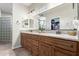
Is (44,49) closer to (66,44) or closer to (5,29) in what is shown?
(66,44)

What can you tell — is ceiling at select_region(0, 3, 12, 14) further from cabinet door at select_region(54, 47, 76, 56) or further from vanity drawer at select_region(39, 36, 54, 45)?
cabinet door at select_region(54, 47, 76, 56)

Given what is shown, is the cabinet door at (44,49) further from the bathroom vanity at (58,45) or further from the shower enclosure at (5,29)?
the shower enclosure at (5,29)

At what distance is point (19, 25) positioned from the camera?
5.29 m

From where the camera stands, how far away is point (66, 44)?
1.80 metres

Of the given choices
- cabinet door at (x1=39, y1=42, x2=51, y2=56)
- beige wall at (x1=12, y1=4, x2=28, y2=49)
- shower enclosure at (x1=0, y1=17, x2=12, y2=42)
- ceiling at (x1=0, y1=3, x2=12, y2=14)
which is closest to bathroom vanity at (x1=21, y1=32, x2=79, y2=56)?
cabinet door at (x1=39, y1=42, x2=51, y2=56)

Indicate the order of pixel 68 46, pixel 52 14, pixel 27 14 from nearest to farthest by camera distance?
pixel 68 46 → pixel 52 14 → pixel 27 14

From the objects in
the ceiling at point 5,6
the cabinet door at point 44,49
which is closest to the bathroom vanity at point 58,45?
the cabinet door at point 44,49

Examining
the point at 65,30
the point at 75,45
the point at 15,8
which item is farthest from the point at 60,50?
the point at 15,8

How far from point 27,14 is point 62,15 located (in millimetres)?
3001

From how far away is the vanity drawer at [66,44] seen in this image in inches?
63.8

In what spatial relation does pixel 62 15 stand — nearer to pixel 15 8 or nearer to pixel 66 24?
pixel 66 24

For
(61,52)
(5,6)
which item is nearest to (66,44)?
(61,52)

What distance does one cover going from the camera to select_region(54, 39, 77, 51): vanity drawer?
5.32ft

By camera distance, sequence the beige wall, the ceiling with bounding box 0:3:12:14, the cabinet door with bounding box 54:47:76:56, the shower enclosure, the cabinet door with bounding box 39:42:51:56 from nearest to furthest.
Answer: the cabinet door with bounding box 54:47:76:56
the cabinet door with bounding box 39:42:51:56
the beige wall
the ceiling with bounding box 0:3:12:14
the shower enclosure
